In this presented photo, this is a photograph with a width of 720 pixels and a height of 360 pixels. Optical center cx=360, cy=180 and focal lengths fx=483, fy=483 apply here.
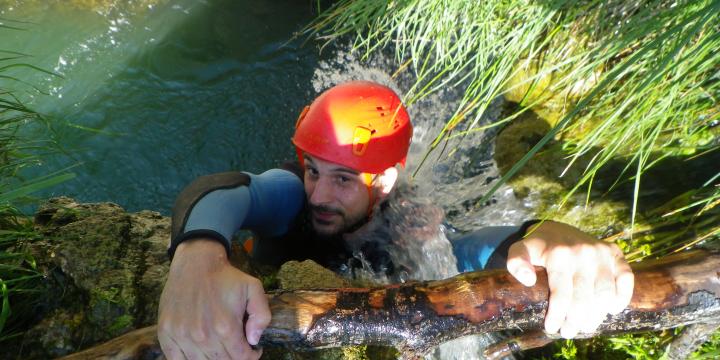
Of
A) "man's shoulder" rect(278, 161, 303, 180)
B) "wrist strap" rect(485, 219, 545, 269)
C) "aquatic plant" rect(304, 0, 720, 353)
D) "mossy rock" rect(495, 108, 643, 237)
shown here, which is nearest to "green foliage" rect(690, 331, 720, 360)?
"aquatic plant" rect(304, 0, 720, 353)

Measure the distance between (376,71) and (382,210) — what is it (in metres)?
2.10

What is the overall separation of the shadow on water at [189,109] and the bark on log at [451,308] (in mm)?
3114

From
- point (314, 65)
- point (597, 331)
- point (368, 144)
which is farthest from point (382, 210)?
point (314, 65)

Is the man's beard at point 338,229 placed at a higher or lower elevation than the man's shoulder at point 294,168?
lower

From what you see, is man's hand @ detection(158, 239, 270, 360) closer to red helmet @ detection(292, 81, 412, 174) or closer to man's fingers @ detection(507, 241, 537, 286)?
man's fingers @ detection(507, 241, 537, 286)

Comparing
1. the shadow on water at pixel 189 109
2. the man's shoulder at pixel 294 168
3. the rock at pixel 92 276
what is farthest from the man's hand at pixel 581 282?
the shadow on water at pixel 189 109

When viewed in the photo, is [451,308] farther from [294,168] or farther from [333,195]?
[294,168]

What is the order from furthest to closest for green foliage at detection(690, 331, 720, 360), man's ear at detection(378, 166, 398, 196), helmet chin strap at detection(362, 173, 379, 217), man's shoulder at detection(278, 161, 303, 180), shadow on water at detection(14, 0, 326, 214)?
shadow on water at detection(14, 0, 326, 214) → man's shoulder at detection(278, 161, 303, 180) → man's ear at detection(378, 166, 398, 196) → helmet chin strap at detection(362, 173, 379, 217) → green foliage at detection(690, 331, 720, 360)

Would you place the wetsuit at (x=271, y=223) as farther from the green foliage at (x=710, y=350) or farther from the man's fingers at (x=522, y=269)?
the green foliage at (x=710, y=350)

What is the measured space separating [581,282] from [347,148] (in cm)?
145

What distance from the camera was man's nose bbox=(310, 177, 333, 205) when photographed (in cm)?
276

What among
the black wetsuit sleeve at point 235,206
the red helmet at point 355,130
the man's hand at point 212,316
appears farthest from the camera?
the red helmet at point 355,130

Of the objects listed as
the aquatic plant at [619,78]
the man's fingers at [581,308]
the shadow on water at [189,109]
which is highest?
the aquatic plant at [619,78]

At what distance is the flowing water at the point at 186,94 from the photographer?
160 inches
